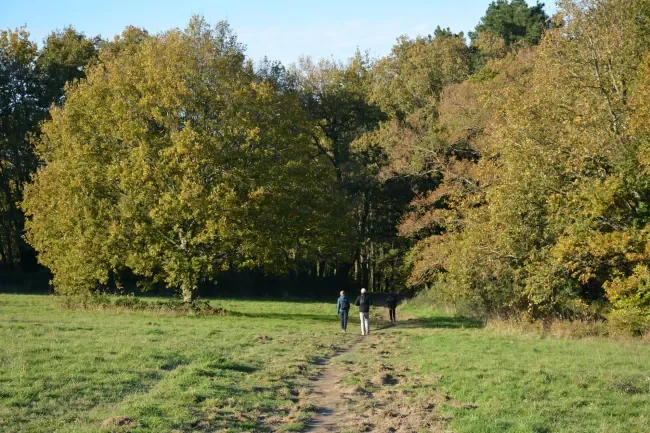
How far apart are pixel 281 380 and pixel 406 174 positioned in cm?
3533

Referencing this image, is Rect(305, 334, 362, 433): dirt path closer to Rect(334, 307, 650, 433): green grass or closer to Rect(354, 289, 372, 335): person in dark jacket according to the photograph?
Rect(334, 307, 650, 433): green grass

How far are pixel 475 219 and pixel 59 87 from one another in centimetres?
3769

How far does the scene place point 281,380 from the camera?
1384cm

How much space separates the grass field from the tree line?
5.65 metres

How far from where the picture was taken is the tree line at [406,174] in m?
25.3

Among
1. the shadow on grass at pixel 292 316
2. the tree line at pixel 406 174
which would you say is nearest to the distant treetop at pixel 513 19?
the tree line at pixel 406 174

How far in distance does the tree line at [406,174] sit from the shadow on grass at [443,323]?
45.0 inches

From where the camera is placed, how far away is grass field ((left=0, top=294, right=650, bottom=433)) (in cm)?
1014

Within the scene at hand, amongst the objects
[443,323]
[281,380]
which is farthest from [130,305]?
[281,380]

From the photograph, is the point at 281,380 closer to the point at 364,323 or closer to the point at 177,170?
the point at 364,323

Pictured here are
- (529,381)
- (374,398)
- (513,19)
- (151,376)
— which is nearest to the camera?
(374,398)

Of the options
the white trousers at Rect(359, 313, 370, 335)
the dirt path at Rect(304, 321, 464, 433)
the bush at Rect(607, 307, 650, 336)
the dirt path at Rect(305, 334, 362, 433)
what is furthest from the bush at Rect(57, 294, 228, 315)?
the bush at Rect(607, 307, 650, 336)

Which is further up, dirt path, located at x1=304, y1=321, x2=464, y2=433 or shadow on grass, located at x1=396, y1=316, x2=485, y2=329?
dirt path, located at x1=304, y1=321, x2=464, y2=433

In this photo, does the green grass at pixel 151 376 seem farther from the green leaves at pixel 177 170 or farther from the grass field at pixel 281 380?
the green leaves at pixel 177 170
